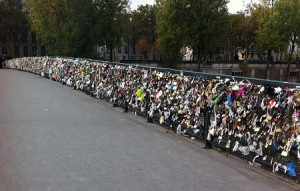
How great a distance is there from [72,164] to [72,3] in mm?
A: 37552

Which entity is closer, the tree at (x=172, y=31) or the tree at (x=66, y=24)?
the tree at (x=66, y=24)

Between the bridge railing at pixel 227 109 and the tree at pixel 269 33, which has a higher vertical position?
the tree at pixel 269 33

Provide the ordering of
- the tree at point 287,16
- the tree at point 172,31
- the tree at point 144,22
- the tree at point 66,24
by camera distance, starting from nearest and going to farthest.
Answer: the tree at point 66,24
the tree at point 172,31
the tree at point 287,16
the tree at point 144,22

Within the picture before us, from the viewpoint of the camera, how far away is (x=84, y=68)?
14.3 meters

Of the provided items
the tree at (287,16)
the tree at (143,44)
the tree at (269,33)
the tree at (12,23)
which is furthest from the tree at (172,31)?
the tree at (12,23)

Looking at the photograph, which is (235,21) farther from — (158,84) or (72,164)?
(72,164)

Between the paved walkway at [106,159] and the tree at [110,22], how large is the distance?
1386 inches

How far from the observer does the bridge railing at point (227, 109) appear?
4781 mm

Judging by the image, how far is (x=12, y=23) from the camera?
66500 mm

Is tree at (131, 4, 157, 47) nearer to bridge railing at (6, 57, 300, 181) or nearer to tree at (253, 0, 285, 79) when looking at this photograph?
tree at (253, 0, 285, 79)

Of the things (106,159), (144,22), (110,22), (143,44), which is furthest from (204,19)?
(106,159)

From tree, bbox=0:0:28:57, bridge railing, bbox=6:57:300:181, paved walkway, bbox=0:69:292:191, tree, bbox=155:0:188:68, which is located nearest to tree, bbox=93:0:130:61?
tree, bbox=155:0:188:68

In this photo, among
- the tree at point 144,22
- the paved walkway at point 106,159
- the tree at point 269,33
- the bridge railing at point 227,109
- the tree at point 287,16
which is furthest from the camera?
the tree at point 144,22

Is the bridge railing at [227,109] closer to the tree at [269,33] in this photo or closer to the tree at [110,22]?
the tree at [110,22]
